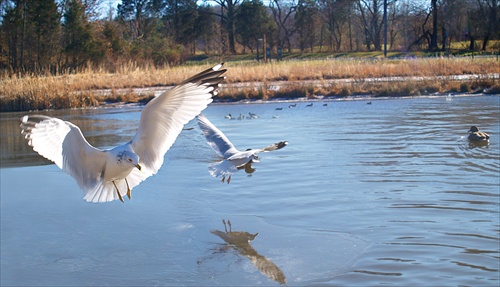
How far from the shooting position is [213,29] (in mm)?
49156

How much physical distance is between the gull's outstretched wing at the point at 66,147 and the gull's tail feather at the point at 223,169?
1.74 meters

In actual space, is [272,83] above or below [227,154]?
above

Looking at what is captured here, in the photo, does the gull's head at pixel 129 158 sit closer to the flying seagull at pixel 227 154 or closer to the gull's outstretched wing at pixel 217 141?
the flying seagull at pixel 227 154

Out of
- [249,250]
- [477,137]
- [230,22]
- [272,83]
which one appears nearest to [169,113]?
[249,250]

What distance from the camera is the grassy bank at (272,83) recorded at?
19.1 meters

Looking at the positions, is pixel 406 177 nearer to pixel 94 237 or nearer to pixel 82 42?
pixel 94 237

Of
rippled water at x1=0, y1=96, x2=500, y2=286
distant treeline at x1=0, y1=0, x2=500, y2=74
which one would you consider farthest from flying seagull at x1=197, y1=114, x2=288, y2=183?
distant treeline at x1=0, y1=0, x2=500, y2=74

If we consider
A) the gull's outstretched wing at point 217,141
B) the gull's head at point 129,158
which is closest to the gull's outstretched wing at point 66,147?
the gull's head at point 129,158

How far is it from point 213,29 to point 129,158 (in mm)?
44724

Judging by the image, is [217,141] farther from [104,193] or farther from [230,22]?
[230,22]

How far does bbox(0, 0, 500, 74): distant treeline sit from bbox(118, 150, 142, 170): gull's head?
2309 centimetres

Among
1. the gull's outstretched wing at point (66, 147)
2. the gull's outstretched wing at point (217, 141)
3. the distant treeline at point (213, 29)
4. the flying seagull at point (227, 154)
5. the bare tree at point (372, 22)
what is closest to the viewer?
the gull's outstretched wing at point (66, 147)

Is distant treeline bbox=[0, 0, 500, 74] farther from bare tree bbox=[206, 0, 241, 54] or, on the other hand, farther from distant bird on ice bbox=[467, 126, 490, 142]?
distant bird on ice bbox=[467, 126, 490, 142]

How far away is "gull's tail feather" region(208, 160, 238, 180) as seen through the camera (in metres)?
7.26
